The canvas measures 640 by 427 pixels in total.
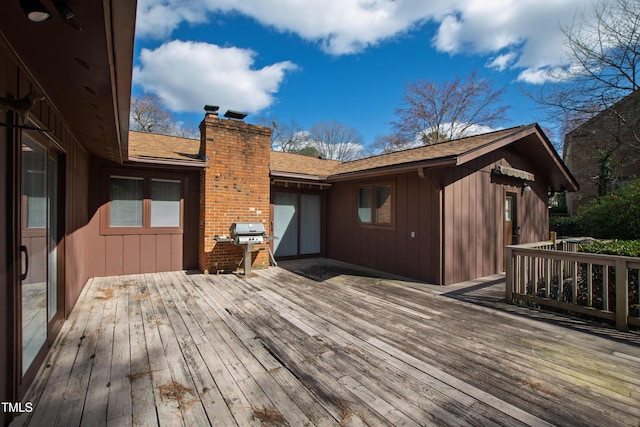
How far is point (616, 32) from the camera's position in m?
10.2

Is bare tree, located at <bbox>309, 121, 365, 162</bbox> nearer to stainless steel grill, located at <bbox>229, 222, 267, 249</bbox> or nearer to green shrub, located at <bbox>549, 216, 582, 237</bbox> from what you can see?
green shrub, located at <bbox>549, 216, 582, 237</bbox>

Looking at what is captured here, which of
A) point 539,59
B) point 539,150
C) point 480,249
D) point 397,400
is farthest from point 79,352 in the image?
point 539,59

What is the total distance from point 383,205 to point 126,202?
5647mm

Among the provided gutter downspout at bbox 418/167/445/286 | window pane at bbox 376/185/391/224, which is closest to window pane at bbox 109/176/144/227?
window pane at bbox 376/185/391/224

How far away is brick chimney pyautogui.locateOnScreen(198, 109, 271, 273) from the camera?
6.48 meters

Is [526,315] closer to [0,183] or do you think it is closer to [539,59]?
[0,183]

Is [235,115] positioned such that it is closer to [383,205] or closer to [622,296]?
[383,205]

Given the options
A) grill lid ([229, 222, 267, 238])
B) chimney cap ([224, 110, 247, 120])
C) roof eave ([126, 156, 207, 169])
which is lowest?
grill lid ([229, 222, 267, 238])

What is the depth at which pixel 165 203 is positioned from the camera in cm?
653

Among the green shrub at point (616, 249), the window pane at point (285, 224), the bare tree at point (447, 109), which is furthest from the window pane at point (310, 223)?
the bare tree at point (447, 109)

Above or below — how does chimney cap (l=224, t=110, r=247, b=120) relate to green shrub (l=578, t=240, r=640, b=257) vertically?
above

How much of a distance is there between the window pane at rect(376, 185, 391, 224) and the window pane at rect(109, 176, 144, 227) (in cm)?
532

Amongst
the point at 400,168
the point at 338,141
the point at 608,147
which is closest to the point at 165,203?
the point at 400,168

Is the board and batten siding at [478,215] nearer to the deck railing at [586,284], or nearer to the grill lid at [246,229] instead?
the deck railing at [586,284]
